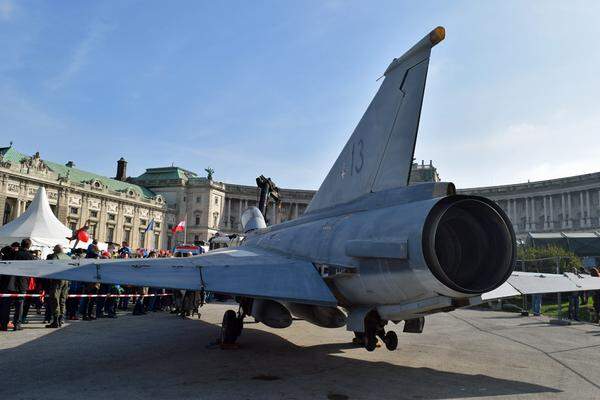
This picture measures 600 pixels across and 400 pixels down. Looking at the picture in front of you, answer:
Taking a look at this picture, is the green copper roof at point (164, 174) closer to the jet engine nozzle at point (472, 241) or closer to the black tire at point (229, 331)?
the black tire at point (229, 331)

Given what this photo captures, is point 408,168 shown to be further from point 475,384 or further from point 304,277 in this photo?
Result: point 475,384

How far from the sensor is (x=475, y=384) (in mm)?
6426

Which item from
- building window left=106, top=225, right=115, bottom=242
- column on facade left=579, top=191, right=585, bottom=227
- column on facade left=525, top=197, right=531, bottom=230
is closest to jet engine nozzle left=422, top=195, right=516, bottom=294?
building window left=106, top=225, right=115, bottom=242

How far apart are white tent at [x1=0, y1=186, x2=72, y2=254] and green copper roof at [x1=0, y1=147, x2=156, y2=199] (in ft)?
148

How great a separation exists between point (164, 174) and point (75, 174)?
27977 millimetres

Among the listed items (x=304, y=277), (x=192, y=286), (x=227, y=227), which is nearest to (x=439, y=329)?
(x=304, y=277)

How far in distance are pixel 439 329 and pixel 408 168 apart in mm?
9325

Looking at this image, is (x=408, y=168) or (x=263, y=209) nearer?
(x=408, y=168)

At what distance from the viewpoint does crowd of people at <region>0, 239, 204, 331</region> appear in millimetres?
11008

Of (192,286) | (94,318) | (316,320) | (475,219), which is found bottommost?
(94,318)

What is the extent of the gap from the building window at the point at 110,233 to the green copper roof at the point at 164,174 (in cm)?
2611

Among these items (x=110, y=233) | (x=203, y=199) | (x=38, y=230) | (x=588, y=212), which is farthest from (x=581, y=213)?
Answer: (x=110, y=233)

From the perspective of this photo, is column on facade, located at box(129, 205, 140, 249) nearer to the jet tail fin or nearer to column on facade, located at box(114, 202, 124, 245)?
column on facade, located at box(114, 202, 124, 245)

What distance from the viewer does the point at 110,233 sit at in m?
76.1
